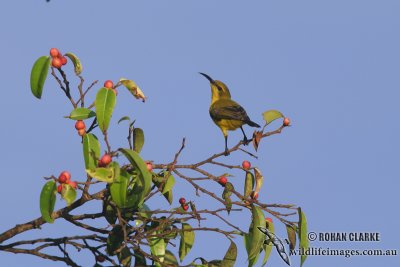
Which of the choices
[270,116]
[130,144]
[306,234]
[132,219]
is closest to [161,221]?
[132,219]

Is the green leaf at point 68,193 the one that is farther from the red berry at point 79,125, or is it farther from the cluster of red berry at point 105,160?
the red berry at point 79,125

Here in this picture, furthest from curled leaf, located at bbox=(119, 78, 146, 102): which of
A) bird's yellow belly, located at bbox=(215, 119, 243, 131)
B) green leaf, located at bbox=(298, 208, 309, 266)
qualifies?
bird's yellow belly, located at bbox=(215, 119, 243, 131)

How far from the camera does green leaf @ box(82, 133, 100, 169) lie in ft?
12.1

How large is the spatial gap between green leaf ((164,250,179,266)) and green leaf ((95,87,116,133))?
0.90 metres

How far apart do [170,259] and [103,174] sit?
36.0 inches

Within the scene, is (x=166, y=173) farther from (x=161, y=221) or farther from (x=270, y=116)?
(x=270, y=116)

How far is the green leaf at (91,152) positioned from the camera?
3678 millimetres

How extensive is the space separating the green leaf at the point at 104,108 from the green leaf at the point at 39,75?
459 mm

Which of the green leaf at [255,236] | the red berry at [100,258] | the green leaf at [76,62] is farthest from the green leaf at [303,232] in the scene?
the green leaf at [76,62]

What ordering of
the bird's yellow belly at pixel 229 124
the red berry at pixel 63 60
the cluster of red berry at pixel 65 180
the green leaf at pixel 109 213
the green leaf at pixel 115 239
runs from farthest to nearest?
the bird's yellow belly at pixel 229 124
the red berry at pixel 63 60
the green leaf at pixel 109 213
the green leaf at pixel 115 239
the cluster of red berry at pixel 65 180

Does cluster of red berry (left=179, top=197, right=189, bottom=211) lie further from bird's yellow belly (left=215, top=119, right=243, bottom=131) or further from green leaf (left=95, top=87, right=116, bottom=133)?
bird's yellow belly (left=215, top=119, right=243, bottom=131)

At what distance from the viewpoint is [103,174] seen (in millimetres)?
3467

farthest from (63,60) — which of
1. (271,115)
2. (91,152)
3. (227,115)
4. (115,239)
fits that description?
(227,115)

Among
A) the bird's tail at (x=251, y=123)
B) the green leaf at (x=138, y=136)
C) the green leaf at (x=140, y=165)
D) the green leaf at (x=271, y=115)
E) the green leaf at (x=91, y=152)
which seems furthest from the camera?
the bird's tail at (x=251, y=123)
